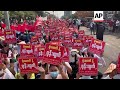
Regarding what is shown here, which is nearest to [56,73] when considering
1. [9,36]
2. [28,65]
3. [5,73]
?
[28,65]

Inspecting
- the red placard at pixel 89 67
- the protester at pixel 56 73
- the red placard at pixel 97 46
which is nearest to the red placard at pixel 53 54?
the protester at pixel 56 73

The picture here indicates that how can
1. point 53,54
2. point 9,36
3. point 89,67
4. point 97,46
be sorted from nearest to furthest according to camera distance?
point 89,67, point 53,54, point 97,46, point 9,36

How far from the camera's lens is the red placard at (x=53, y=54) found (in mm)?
7008

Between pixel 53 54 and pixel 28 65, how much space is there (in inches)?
22.1

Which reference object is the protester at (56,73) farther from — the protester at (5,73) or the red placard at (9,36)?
the red placard at (9,36)

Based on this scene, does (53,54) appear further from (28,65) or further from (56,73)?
(56,73)

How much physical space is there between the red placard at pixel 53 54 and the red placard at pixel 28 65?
374 millimetres

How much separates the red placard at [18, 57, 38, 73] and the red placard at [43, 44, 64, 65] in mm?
374

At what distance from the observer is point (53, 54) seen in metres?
7.05

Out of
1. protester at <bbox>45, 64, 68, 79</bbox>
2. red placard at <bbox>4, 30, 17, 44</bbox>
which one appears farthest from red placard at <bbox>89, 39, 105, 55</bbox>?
red placard at <bbox>4, 30, 17, 44</bbox>
